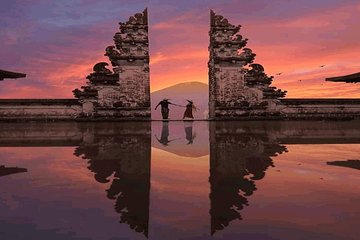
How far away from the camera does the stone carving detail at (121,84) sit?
16.9 m

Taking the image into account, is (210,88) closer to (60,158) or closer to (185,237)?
(60,158)

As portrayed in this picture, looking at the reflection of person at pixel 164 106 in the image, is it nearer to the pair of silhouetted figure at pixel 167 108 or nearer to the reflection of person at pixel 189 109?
the pair of silhouetted figure at pixel 167 108

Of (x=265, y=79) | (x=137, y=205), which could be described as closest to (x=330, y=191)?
(x=137, y=205)

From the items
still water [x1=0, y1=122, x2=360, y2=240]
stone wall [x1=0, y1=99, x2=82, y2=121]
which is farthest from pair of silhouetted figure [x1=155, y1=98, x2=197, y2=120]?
still water [x1=0, y1=122, x2=360, y2=240]

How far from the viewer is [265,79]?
1795 centimetres

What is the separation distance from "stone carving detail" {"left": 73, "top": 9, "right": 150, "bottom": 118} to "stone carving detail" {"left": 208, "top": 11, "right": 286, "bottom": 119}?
3.24 meters

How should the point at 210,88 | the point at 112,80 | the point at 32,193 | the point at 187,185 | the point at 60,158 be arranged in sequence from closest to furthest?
1. the point at 32,193
2. the point at 187,185
3. the point at 60,158
4. the point at 112,80
5. the point at 210,88

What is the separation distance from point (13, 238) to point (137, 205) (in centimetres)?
85

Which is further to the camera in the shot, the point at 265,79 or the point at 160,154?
the point at 265,79

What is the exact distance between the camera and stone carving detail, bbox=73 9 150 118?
16.9 m

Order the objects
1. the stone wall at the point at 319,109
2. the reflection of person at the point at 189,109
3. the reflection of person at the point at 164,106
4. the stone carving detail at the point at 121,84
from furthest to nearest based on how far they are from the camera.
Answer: the reflection of person at the point at 189,109 → the reflection of person at the point at 164,106 → the stone wall at the point at 319,109 → the stone carving detail at the point at 121,84

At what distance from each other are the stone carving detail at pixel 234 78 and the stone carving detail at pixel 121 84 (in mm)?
3236

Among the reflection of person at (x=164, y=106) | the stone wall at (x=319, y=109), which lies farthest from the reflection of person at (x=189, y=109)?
the stone wall at (x=319, y=109)

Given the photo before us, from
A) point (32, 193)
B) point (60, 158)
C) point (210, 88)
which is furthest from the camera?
point (210, 88)
